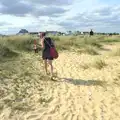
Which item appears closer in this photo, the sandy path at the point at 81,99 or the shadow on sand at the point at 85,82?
the sandy path at the point at 81,99

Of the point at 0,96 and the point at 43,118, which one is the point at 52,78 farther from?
the point at 43,118

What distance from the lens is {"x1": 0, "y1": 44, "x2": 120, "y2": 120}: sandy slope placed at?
25.5 feet

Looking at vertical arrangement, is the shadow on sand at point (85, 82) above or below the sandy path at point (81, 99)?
below

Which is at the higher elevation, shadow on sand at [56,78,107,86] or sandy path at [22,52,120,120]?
sandy path at [22,52,120,120]

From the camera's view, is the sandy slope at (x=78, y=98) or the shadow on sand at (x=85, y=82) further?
the shadow on sand at (x=85, y=82)

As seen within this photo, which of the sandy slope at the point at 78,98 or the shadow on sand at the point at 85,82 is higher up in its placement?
the sandy slope at the point at 78,98

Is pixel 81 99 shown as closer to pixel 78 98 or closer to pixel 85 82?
pixel 78 98

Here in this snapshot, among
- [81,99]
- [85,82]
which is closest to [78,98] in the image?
[81,99]

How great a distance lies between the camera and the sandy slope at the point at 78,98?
306 inches

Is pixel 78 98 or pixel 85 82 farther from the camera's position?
pixel 85 82

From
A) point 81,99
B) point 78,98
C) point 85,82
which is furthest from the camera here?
point 85,82

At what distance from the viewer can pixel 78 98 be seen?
9.31 metres

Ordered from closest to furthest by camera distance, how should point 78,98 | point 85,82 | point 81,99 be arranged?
point 81,99, point 78,98, point 85,82

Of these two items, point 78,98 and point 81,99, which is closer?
point 81,99
